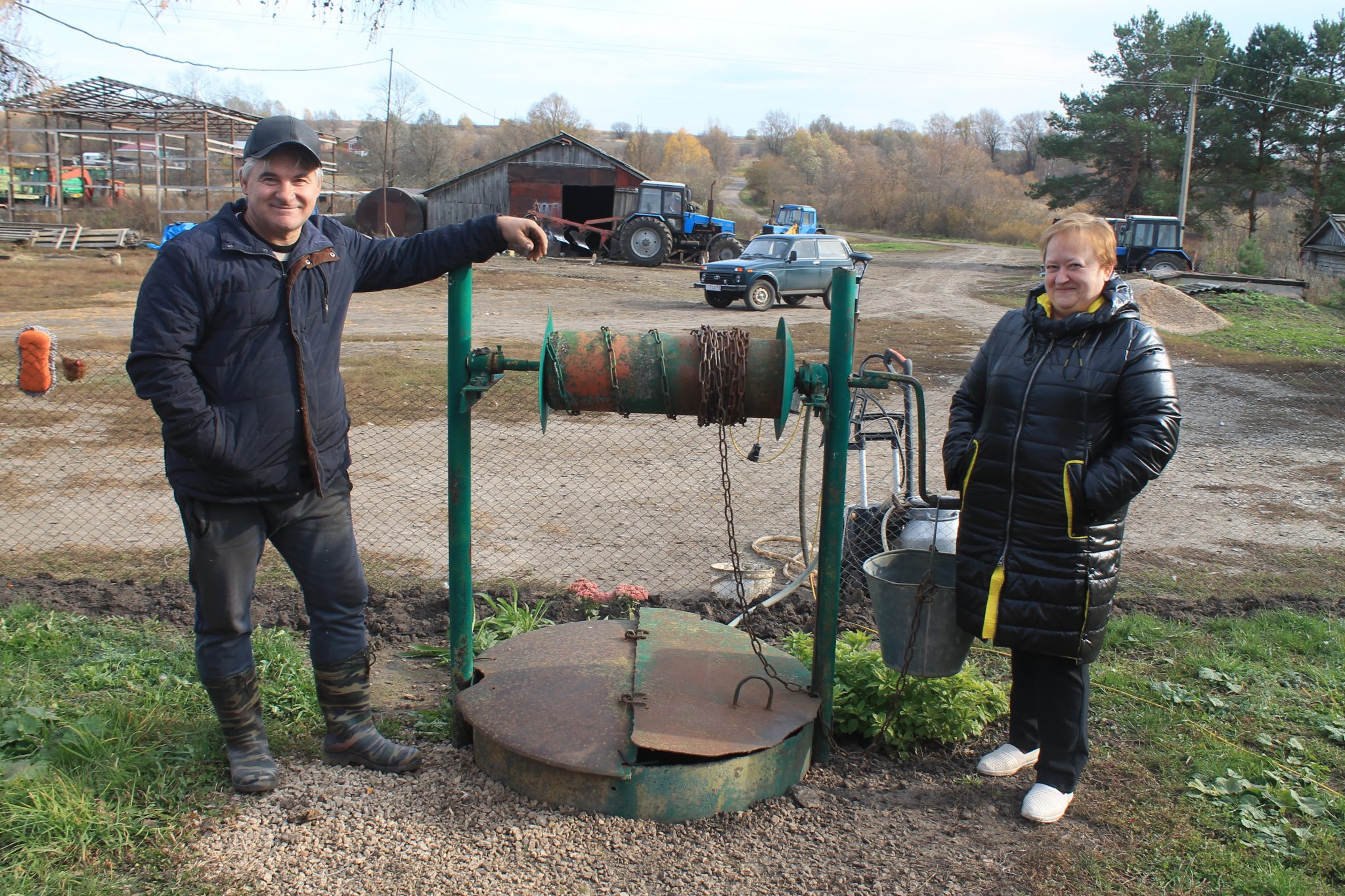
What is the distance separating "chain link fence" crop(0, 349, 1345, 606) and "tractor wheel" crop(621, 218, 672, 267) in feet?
60.2

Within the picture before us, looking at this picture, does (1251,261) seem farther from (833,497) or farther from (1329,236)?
(833,497)

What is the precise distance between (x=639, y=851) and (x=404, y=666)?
1.62 metres

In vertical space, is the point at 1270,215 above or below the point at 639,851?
above

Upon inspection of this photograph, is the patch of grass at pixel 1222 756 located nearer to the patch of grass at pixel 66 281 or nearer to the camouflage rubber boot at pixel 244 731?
the camouflage rubber boot at pixel 244 731

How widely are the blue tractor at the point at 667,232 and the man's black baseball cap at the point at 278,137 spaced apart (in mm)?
25059

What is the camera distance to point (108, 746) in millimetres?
3061

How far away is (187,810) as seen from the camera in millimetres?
2859

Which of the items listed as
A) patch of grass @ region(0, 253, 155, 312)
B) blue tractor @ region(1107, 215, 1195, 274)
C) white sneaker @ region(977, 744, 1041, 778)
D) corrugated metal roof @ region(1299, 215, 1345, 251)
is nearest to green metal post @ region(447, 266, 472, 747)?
white sneaker @ region(977, 744, 1041, 778)

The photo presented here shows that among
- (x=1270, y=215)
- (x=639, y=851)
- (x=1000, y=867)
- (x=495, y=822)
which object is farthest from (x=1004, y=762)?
(x=1270, y=215)

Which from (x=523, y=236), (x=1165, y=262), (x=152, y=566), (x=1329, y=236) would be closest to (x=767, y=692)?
(x=523, y=236)

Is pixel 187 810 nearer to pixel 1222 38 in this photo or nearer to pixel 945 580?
pixel 945 580

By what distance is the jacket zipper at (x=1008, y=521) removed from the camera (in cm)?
291

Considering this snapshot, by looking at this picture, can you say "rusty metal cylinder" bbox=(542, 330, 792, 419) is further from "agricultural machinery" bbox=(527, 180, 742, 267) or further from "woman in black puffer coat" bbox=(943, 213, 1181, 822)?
"agricultural machinery" bbox=(527, 180, 742, 267)

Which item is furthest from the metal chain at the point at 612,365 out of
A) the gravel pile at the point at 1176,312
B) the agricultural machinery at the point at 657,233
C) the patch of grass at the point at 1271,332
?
the agricultural machinery at the point at 657,233
